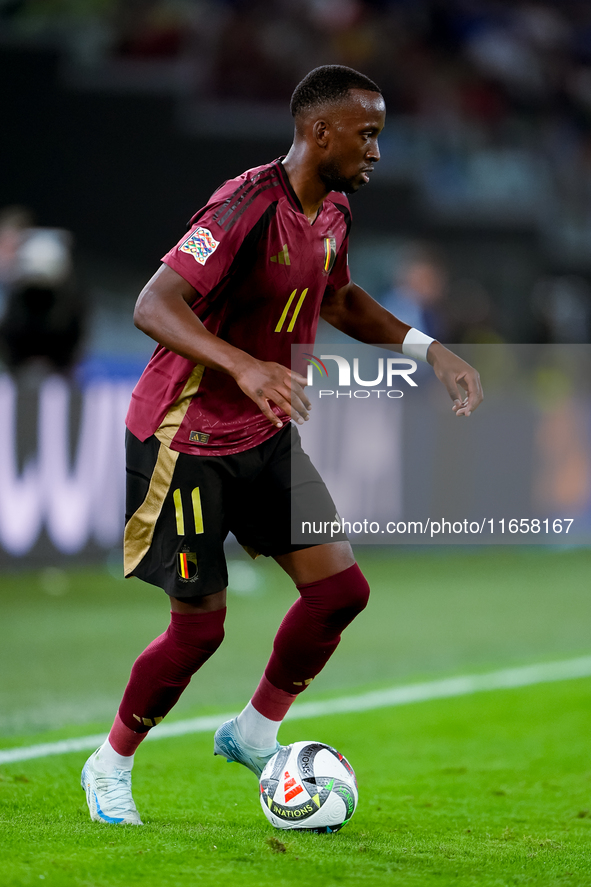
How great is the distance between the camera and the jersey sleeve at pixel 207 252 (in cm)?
312

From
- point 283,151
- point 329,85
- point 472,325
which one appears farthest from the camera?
point 283,151

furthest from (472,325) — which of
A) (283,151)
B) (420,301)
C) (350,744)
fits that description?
(350,744)

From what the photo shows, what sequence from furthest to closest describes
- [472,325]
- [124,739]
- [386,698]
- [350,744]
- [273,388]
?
[472,325]
[386,698]
[350,744]
[124,739]
[273,388]

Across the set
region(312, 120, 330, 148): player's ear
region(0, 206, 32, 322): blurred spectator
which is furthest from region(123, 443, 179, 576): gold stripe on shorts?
region(0, 206, 32, 322): blurred spectator

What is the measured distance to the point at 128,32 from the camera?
50.9 feet

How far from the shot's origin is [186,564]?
131 inches

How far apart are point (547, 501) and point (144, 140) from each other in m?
8.12

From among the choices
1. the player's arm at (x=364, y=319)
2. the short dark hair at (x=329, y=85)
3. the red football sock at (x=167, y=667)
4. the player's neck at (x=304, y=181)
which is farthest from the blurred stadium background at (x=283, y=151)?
the short dark hair at (x=329, y=85)

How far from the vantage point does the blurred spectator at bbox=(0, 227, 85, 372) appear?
29.0ft

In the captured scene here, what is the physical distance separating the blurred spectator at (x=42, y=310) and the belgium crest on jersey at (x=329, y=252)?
556cm

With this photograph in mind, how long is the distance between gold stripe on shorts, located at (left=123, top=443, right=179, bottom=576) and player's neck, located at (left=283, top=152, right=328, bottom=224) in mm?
818

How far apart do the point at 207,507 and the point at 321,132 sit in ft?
3.65

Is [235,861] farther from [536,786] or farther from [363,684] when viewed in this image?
[363,684]

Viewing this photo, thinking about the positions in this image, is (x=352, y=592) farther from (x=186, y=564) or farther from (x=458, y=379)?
(x=458, y=379)
